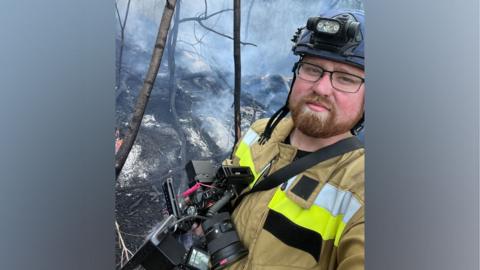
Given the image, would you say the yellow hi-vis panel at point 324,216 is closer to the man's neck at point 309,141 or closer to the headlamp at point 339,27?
the man's neck at point 309,141

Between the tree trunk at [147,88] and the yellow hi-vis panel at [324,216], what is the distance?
658 millimetres

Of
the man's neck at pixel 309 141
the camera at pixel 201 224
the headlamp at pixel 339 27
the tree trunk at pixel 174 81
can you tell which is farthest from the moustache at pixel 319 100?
the tree trunk at pixel 174 81

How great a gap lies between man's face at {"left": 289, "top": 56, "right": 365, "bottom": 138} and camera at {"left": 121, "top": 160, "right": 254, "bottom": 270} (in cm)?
33

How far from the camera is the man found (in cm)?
158

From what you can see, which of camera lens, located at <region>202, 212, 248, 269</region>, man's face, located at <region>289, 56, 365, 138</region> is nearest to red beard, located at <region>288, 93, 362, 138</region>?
man's face, located at <region>289, 56, 365, 138</region>

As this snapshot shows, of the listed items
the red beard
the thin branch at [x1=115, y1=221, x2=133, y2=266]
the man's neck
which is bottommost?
the thin branch at [x1=115, y1=221, x2=133, y2=266]

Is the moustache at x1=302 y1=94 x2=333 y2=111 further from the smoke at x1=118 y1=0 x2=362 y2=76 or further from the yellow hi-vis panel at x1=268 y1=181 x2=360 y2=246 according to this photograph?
the yellow hi-vis panel at x1=268 y1=181 x2=360 y2=246

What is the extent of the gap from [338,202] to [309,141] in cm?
25

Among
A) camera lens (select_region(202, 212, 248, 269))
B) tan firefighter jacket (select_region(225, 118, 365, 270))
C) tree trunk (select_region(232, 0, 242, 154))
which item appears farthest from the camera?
tree trunk (select_region(232, 0, 242, 154))

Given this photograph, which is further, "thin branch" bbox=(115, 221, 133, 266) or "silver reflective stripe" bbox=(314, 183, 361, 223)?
"thin branch" bbox=(115, 221, 133, 266)

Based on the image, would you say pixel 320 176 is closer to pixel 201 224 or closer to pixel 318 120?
pixel 318 120
